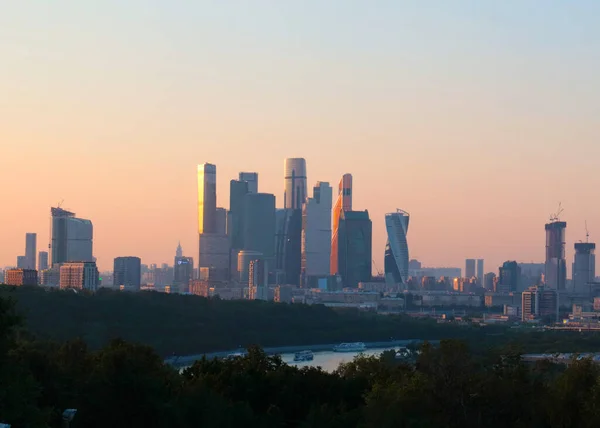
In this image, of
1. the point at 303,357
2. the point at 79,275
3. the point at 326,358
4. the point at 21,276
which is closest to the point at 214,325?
the point at 326,358

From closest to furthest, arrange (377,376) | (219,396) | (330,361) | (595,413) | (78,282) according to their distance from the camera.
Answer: (595,413) < (219,396) < (377,376) < (330,361) < (78,282)

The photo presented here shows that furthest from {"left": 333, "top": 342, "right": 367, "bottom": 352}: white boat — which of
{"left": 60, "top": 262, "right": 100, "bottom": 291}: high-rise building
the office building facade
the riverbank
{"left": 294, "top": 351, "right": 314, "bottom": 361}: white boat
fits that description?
{"left": 60, "top": 262, "right": 100, "bottom": 291}: high-rise building

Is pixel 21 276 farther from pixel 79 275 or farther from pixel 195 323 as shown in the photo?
pixel 195 323

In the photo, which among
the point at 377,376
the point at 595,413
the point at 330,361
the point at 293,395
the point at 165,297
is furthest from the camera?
the point at 165,297

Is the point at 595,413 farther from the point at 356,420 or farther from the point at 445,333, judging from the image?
the point at 445,333

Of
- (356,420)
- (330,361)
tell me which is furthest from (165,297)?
(356,420)

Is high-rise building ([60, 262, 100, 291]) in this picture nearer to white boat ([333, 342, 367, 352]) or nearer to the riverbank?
the riverbank

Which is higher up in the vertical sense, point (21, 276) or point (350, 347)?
point (21, 276)
